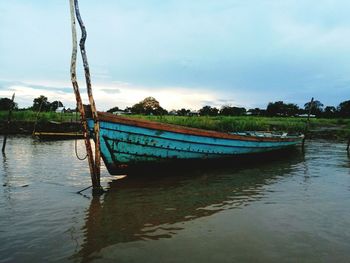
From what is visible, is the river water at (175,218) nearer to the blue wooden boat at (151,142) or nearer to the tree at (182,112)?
the blue wooden boat at (151,142)

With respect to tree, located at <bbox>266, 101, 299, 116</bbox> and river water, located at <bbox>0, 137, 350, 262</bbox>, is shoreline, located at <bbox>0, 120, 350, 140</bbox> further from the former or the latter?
tree, located at <bbox>266, 101, 299, 116</bbox>

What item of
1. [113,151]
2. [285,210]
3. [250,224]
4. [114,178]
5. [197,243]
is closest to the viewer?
[197,243]

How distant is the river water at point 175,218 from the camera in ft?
14.5

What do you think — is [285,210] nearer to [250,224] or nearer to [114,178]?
[250,224]

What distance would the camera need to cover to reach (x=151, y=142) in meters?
9.21

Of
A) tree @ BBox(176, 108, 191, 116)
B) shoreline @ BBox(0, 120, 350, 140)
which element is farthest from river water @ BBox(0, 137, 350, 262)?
A: tree @ BBox(176, 108, 191, 116)

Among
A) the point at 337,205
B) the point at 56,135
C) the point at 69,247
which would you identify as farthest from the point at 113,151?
the point at 56,135

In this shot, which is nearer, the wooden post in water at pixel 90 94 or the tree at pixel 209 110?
the wooden post in water at pixel 90 94

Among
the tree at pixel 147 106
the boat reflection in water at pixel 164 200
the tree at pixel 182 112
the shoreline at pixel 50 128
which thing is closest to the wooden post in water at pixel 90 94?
the boat reflection in water at pixel 164 200

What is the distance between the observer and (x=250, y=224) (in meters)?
5.62

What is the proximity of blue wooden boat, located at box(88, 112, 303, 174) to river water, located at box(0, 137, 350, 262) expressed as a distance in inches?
24.8

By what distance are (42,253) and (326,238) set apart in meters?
4.15

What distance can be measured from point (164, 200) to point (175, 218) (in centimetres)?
125

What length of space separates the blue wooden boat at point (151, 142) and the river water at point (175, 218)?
2.07 ft
